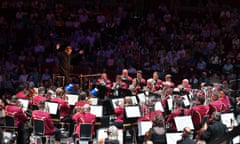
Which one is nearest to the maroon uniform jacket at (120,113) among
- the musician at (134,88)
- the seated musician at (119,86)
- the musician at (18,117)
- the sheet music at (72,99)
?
the sheet music at (72,99)

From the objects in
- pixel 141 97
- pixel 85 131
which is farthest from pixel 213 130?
pixel 141 97

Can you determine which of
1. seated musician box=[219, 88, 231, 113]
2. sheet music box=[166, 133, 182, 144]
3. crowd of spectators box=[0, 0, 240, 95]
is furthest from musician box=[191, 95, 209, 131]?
crowd of spectators box=[0, 0, 240, 95]

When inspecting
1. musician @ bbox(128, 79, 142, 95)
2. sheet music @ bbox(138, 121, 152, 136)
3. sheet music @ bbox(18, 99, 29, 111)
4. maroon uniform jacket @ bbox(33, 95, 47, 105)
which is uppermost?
musician @ bbox(128, 79, 142, 95)

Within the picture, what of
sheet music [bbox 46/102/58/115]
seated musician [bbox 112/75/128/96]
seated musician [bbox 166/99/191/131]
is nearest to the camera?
seated musician [bbox 166/99/191/131]

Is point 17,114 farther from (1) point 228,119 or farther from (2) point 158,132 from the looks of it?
(1) point 228,119

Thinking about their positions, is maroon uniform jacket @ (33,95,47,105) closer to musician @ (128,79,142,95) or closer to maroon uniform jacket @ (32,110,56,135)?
maroon uniform jacket @ (32,110,56,135)

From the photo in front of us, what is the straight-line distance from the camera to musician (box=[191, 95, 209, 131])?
14052mm

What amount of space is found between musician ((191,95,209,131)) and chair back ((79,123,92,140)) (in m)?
2.69

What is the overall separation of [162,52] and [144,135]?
34.6 ft

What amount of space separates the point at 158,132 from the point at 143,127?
877mm

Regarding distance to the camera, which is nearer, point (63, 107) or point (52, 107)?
point (52, 107)

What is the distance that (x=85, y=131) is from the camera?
13.5 metres

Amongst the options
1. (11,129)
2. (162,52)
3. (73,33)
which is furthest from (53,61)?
(11,129)

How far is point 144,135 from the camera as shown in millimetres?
13492
